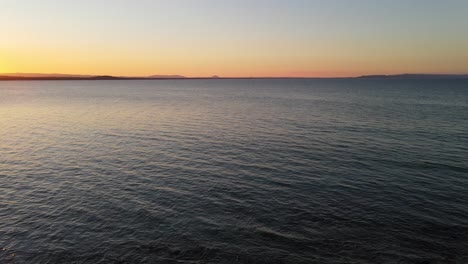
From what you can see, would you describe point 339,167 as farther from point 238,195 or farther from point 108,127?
point 108,127

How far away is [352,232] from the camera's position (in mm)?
25328

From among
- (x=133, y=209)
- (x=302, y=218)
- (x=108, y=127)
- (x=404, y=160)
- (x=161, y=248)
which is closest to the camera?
(x=161, y=248)

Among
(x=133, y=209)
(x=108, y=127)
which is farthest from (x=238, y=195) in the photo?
(x=108, y=127)

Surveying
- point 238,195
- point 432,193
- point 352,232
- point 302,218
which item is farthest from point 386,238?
point 238,195

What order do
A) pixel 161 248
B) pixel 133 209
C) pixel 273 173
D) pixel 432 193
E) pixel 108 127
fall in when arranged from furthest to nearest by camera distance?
1. pixel 108 127
2. pixel 273 173
3. pixel 432 193
4. pixel 133 209
5. pixel 161 248

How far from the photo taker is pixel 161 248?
23.3m

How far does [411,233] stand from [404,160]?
880 inches

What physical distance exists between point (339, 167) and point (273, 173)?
29.7ft

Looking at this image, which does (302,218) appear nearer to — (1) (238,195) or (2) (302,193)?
(2) (302,193)

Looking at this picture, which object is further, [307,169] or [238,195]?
[307,169]

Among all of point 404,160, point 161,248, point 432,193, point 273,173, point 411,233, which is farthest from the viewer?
point 404,160

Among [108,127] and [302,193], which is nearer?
[302,193]

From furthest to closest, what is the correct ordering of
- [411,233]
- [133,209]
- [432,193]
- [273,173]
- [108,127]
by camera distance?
1. [108,127]
2. [273,173]
3. [432,193]
4. [133,209]
5. [411,233]

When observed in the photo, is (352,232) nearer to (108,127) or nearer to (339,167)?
(339,167)
